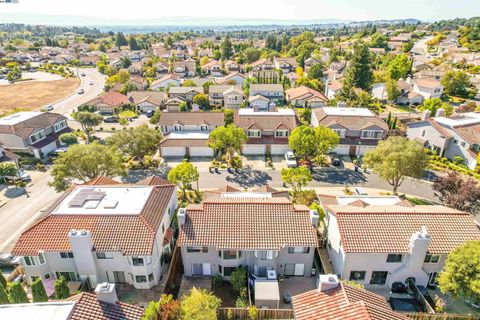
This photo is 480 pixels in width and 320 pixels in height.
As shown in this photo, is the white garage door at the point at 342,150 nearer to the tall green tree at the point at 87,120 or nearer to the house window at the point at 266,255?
the house window at the point at 266,255

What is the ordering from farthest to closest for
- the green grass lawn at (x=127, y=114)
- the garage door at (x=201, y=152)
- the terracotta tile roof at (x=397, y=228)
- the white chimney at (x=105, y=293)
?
the green grass lawn at (x=127, y=114) → the garage door at (x=201, y=152) → the terracotta tile roof at (x=397, y=228) → the white chimney at (x=105, y=293)

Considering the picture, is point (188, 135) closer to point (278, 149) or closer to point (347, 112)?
point (278, 149)

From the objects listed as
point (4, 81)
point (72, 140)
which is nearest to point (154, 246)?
point (72, 140)

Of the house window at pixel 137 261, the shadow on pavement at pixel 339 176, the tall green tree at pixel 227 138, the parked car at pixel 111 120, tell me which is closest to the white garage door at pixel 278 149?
the tall green tree at pixel 227 138

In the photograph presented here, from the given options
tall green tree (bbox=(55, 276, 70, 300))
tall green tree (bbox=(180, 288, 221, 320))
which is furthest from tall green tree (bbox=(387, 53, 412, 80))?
tall green tree (bbox=(55, 276, 70, 300))

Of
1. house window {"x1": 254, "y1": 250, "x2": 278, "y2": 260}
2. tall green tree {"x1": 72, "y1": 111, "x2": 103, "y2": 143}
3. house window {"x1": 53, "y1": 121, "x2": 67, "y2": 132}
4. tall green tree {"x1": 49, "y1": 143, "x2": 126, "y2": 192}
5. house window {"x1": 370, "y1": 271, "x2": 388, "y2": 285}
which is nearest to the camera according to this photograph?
house window {"x1": 254, "y1": 250, "x2": 278, "y2": 260}

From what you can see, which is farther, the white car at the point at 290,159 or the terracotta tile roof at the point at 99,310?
the white car at the point at 290,159

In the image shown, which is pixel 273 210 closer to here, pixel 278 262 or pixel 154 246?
pixel 278 262

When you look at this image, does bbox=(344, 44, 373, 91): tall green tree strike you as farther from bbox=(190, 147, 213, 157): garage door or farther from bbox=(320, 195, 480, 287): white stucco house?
bbox=(320, 195, 480, 287): white stucco house
